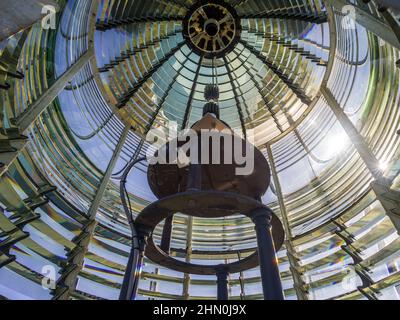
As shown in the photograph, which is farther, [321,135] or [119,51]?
[119,51]

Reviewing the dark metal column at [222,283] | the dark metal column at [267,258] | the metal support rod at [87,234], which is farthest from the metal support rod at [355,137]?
the metal support rod at [87,234]

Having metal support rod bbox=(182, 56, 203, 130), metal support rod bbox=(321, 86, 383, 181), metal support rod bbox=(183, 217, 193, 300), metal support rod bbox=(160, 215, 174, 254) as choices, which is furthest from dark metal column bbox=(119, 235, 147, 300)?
metal support rod bbox=(182, 56, 203, 130)

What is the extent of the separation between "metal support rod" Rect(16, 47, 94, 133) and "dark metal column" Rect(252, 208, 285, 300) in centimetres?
207

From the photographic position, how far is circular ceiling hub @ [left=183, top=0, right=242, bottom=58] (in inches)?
244

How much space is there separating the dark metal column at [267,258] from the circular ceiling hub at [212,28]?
4847 mm

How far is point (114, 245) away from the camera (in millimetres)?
4352

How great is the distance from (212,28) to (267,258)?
5.24 metres

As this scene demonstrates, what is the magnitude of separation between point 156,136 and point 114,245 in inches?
100

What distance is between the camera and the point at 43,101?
3.12 meters

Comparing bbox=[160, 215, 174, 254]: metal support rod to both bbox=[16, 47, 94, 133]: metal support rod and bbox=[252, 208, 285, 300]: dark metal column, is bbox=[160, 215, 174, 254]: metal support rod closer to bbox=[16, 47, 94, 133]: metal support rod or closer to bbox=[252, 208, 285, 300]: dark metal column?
bbox=[252, 208, 285, 300]: dark metal column

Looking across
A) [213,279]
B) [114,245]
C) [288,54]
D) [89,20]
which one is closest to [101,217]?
[114,245]

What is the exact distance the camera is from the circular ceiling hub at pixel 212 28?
619 centimetres

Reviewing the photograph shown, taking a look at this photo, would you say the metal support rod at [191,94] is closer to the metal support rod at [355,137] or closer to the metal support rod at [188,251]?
the metal support rod at [188,251]
